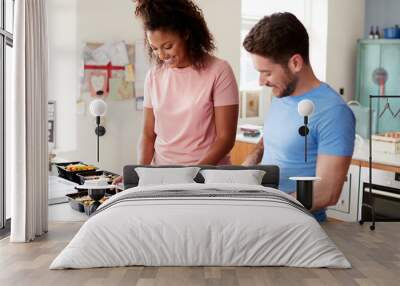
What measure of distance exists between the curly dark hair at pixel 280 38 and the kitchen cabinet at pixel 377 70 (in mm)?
3081

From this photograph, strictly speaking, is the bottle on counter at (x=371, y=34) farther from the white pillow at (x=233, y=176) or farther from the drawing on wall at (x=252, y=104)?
the white pillow at (x=233, y=176)

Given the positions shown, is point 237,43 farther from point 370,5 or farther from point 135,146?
point 370,5

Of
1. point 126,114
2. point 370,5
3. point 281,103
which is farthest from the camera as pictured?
point 370,5

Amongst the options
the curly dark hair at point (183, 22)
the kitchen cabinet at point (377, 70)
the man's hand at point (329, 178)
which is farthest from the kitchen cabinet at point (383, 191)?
the kitchen cabinet at point (377, 70)

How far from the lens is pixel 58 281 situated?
345 cm

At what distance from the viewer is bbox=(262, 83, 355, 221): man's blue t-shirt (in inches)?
184

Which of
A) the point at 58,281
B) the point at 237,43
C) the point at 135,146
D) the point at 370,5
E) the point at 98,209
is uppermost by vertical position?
the point at 370,5

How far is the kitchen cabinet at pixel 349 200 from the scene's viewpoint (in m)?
5.37

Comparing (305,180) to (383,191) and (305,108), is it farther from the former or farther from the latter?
(383,191)

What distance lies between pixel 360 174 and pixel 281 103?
125 cm

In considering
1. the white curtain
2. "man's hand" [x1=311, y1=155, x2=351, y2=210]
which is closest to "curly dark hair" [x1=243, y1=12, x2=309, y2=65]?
"man's hand" [x1=311, y1=155, x2=351, y2=210]

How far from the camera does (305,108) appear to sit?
15.3 ft

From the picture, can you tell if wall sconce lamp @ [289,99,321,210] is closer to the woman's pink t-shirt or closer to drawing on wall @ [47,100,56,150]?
the woman's pink t-shirt

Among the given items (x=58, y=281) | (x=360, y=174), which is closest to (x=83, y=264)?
(x=58, y=281)
